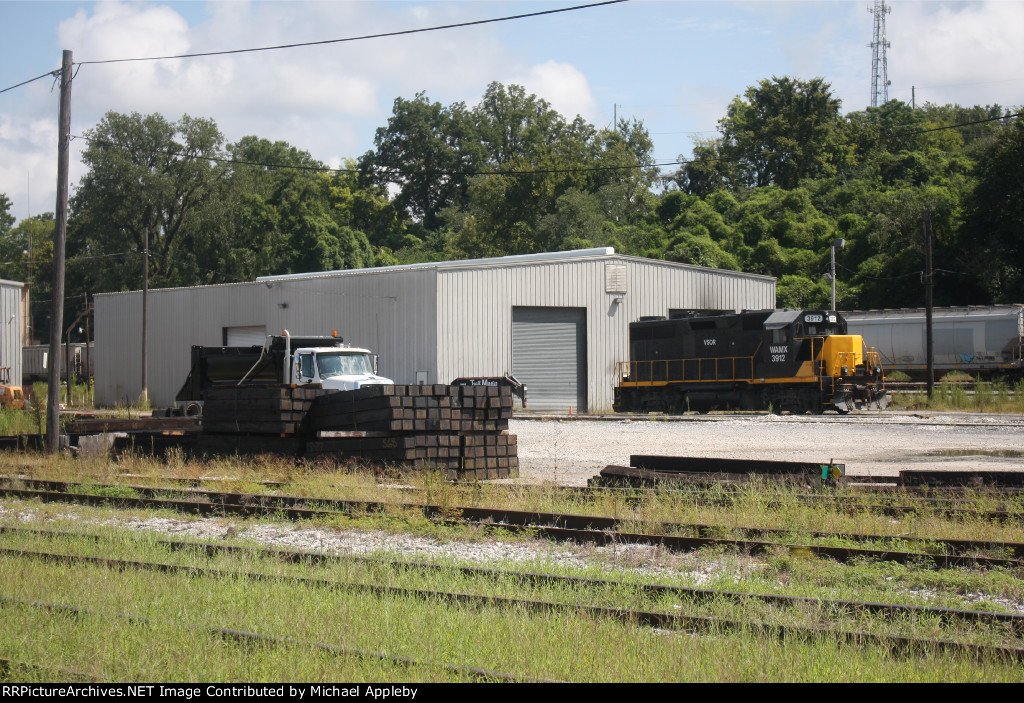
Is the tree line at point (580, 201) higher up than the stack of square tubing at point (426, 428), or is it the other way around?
the tree line at point (580, 201)

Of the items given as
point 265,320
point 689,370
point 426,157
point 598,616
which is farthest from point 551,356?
point 426,157

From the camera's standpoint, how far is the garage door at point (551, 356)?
3606 cm

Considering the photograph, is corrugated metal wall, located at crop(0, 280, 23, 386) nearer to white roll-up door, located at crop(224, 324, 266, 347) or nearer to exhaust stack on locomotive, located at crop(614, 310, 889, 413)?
white roll-up door, located at crop(224, 324, 266, 347)

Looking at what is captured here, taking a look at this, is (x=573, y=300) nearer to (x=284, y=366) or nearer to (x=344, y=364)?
(x=344, y=364)

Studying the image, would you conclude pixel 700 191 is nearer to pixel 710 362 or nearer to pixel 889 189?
pixel 889 189

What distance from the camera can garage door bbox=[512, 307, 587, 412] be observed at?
36.1m

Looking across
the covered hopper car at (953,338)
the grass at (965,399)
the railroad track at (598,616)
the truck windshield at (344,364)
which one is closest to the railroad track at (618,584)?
the railroad track at (598,616)

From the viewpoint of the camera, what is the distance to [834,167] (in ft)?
241

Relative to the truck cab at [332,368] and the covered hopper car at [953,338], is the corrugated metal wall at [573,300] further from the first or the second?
the truck cab at [332,368]

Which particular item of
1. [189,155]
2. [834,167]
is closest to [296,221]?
[189,155]

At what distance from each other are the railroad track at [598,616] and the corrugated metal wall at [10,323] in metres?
32.3

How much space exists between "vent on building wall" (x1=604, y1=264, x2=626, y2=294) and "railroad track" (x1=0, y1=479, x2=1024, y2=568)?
2624cm
